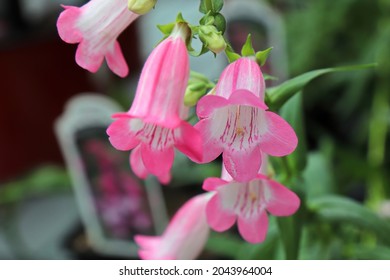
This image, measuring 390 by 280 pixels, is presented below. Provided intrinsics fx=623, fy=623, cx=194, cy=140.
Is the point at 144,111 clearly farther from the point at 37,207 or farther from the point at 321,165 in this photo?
the point at 37,207

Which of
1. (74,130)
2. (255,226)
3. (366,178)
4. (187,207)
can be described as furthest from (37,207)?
(255,226)

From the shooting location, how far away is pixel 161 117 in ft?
1.24

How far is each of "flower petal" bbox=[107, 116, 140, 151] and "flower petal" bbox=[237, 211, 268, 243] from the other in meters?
0.11

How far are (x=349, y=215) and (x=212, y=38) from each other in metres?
0.23

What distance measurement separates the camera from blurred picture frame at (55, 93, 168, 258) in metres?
0.89

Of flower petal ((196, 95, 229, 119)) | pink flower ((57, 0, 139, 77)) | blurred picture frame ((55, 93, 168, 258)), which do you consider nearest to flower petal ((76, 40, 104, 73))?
pink flower ((57, 0, 139, 77))

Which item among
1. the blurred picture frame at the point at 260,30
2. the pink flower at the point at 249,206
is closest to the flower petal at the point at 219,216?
the pink flower at the point at 249,206

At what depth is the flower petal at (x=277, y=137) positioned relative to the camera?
Result: 14.5 inches

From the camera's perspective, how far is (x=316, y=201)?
539 mm

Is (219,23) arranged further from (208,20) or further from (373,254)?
(373,254)

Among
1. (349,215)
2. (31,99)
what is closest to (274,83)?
(349,215)

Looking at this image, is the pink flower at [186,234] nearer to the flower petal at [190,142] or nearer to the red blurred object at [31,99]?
the flower petal at [190,142]

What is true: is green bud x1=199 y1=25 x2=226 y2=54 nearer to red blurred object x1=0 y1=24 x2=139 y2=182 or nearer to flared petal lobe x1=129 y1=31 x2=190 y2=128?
flared petal lobe x1=129 y1=31 x2=190 y2=128
